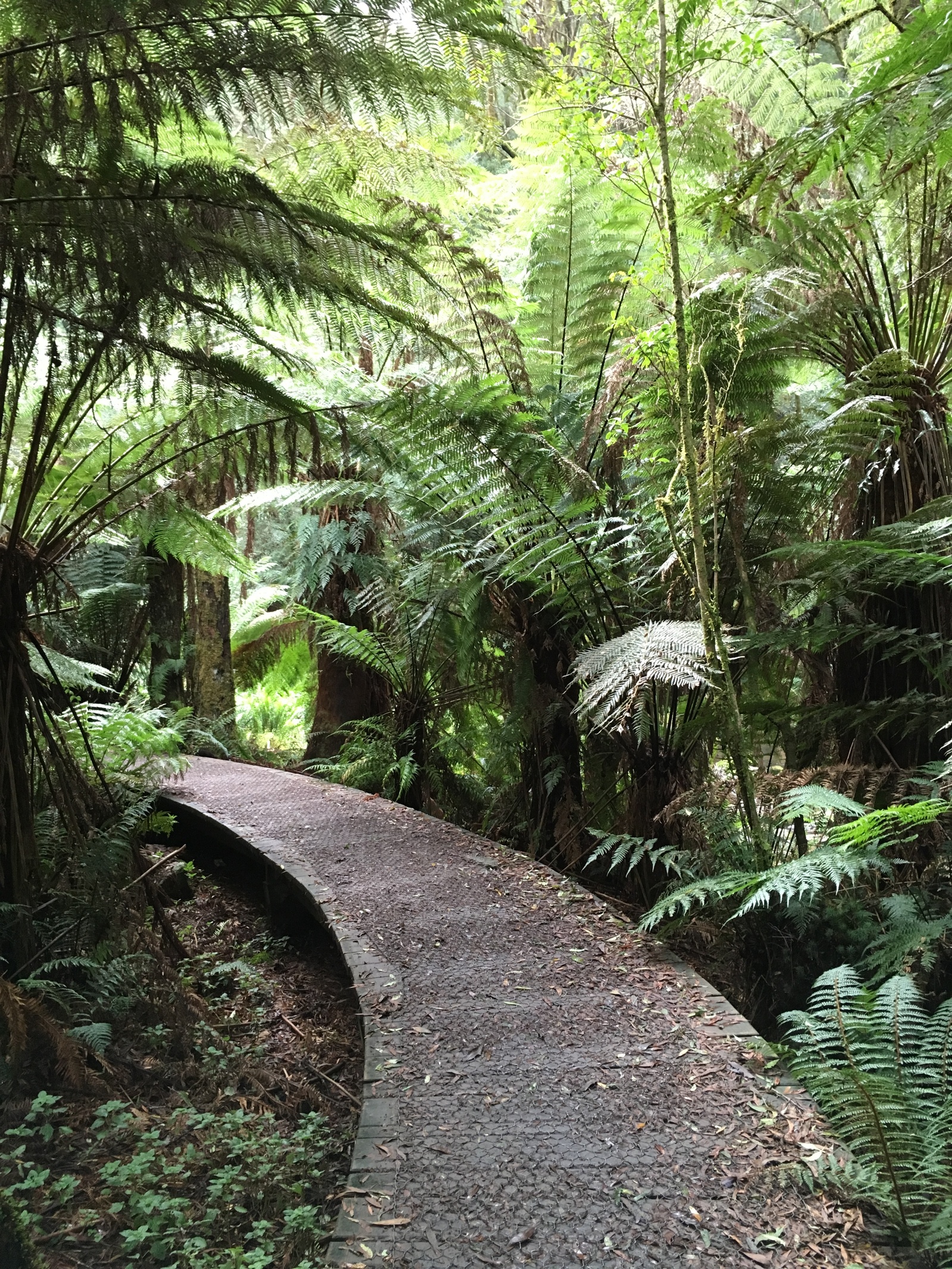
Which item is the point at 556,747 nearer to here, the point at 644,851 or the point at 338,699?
the point at 644,851

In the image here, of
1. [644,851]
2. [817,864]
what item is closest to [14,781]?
[644,851]

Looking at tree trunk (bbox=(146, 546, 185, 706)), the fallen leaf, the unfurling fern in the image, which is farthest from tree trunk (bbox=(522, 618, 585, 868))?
tree trunk (bbox=(146, 546, 185, 706))

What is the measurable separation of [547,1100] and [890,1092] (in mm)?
746

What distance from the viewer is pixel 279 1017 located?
291cm

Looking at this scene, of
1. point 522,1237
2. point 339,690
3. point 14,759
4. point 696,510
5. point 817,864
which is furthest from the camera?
point 339,690

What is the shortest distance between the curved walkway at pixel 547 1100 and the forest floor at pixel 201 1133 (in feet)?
0.83

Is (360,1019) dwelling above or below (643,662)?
below

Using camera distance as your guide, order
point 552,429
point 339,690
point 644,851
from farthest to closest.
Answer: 1. point 339,690
2. point 552,429
3. point 644,851

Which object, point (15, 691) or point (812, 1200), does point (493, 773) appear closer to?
point (15, 691)

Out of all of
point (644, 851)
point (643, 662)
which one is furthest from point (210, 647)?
point (643, 662)

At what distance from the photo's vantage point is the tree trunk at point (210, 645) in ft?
21.6

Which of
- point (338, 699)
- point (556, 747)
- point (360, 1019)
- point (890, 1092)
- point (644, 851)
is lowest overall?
point (360, 1019)

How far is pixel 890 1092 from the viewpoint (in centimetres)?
179

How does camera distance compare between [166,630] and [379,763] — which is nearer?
[379,763]
